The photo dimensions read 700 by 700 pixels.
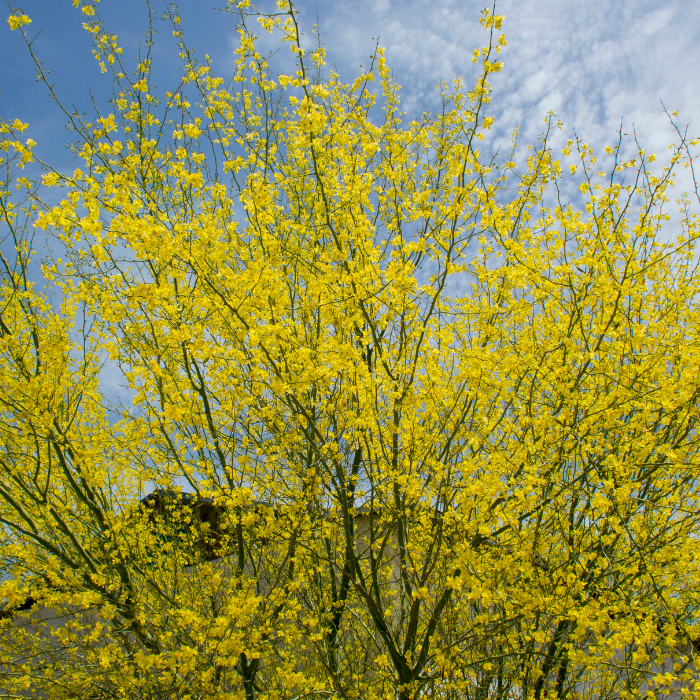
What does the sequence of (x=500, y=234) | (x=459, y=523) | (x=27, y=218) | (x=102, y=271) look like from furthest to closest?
(x=27, y=218) < (x=102, y=271) < (x=500, y=234) < (x=459, y=523)

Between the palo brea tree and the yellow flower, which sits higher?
the yellow flower

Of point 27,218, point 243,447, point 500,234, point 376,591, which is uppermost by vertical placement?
point 27,218

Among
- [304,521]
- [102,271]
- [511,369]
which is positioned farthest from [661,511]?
[102,271]

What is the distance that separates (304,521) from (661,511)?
3538mm

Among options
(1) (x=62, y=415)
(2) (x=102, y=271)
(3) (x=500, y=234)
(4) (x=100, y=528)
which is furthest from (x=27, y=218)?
(3) (x=500, y=234)

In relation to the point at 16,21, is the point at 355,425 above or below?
below

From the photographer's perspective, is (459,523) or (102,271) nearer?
(459,523)

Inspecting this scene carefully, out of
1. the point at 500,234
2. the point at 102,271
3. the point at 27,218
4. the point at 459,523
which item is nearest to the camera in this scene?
the point at 459,523

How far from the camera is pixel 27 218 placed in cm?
594

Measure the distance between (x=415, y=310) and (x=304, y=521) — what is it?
2.32m

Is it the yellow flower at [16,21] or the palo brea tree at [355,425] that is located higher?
the yellow flower at [16,21]

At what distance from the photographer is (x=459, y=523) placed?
4289 millimetres

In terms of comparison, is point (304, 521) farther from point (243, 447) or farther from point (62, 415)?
point (62, 415)

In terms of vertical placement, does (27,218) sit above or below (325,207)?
above
